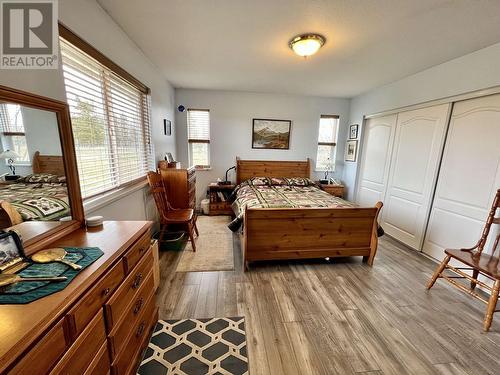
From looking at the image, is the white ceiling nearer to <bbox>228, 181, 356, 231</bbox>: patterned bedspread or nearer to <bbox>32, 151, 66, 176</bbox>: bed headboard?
<bbox>32, 151, 66, 176</bbox>: bed headboard

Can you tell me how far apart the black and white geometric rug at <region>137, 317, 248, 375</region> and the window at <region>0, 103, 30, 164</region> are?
137 centimetres

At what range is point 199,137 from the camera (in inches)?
169

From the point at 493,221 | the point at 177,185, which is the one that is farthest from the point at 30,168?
the point at 493,221

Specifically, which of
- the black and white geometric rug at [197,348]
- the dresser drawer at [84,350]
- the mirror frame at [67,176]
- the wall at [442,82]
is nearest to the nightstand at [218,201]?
the black and white geometric rug at [197,348]

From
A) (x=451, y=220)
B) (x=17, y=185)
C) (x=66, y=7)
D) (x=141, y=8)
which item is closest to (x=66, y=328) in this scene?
(x=17, y=185)

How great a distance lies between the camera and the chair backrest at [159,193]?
252 cm

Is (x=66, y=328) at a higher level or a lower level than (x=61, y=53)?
lower

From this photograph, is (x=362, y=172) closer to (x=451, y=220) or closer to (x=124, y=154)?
(x=451, y=220)

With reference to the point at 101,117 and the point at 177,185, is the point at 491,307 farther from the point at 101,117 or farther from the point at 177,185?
the point at 101,117

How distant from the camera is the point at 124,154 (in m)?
2.29

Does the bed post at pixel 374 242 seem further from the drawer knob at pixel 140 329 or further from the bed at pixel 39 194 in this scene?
the bed at pixel 39 194

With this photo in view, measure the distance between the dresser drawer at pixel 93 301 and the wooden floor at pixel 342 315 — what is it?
91cm

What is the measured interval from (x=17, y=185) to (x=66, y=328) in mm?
740

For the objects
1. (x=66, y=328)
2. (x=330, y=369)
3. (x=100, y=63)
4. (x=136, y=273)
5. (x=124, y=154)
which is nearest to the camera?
(x=66, y=328)
